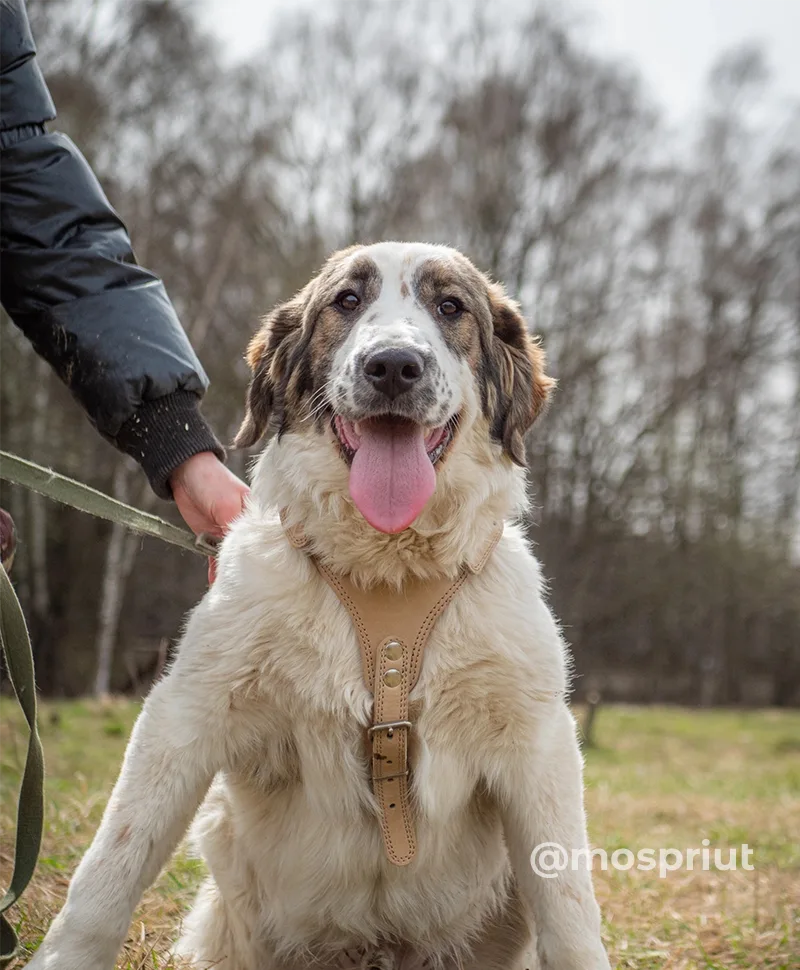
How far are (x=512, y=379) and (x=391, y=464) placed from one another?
2.29 ft

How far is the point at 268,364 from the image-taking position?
3.17 m

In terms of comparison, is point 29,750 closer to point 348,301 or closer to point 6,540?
point 6,540

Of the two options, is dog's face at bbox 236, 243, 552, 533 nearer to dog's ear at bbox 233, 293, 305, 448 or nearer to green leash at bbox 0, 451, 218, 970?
dog's ear at bbox 233, 293, 305, 448

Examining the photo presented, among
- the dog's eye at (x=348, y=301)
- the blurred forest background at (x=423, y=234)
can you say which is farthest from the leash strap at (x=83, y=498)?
the blurred forest background at (x=423, y=234)

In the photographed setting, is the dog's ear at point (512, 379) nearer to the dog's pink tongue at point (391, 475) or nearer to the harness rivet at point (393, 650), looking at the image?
the dog's pink tongue at point (391, 475)

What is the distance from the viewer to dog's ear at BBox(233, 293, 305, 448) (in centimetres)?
310

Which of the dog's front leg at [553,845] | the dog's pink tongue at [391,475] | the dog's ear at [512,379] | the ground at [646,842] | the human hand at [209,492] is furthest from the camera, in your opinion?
the ground at [646,842]

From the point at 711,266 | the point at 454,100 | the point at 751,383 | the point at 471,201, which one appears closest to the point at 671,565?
the point at 751,383

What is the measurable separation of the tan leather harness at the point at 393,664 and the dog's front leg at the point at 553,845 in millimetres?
271

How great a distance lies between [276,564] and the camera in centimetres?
261

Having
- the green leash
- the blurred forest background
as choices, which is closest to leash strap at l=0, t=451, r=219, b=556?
the green leash

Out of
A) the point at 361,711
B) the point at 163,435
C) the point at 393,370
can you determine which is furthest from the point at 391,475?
the point at 163,435

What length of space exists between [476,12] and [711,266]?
7666mm

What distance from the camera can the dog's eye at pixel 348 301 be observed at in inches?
119
